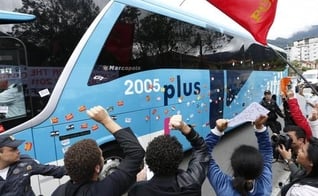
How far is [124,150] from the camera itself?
210 cm

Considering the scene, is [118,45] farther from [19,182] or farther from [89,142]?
[89,142]

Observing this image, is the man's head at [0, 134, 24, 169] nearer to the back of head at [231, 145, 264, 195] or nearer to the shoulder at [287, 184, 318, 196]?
the back of head at [231, 145, 264, 195]

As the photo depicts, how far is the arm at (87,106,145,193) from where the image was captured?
2068 mm

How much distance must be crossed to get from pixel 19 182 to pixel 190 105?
179 inches

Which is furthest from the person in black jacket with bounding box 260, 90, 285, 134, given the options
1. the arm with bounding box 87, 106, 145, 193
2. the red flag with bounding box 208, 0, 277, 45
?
the arm with bounding box 87, 106, 145, 193

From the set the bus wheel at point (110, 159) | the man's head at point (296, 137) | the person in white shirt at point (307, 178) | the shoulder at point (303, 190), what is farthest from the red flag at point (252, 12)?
the shoulder at point (303, 190)

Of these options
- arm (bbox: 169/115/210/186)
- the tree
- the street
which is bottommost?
the street

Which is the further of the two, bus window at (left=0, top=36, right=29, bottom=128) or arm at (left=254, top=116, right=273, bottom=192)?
bus window at (left=0, top=36, right=29, bottom=128)

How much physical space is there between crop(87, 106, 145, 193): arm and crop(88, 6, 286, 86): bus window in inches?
97.0

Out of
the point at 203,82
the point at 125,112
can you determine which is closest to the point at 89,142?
the point at 125,112

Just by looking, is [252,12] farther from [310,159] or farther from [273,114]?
[273,114]

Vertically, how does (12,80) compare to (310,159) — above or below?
above

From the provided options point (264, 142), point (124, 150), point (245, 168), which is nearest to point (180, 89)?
point (264, 142)

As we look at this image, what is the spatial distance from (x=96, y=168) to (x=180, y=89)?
4.61m
